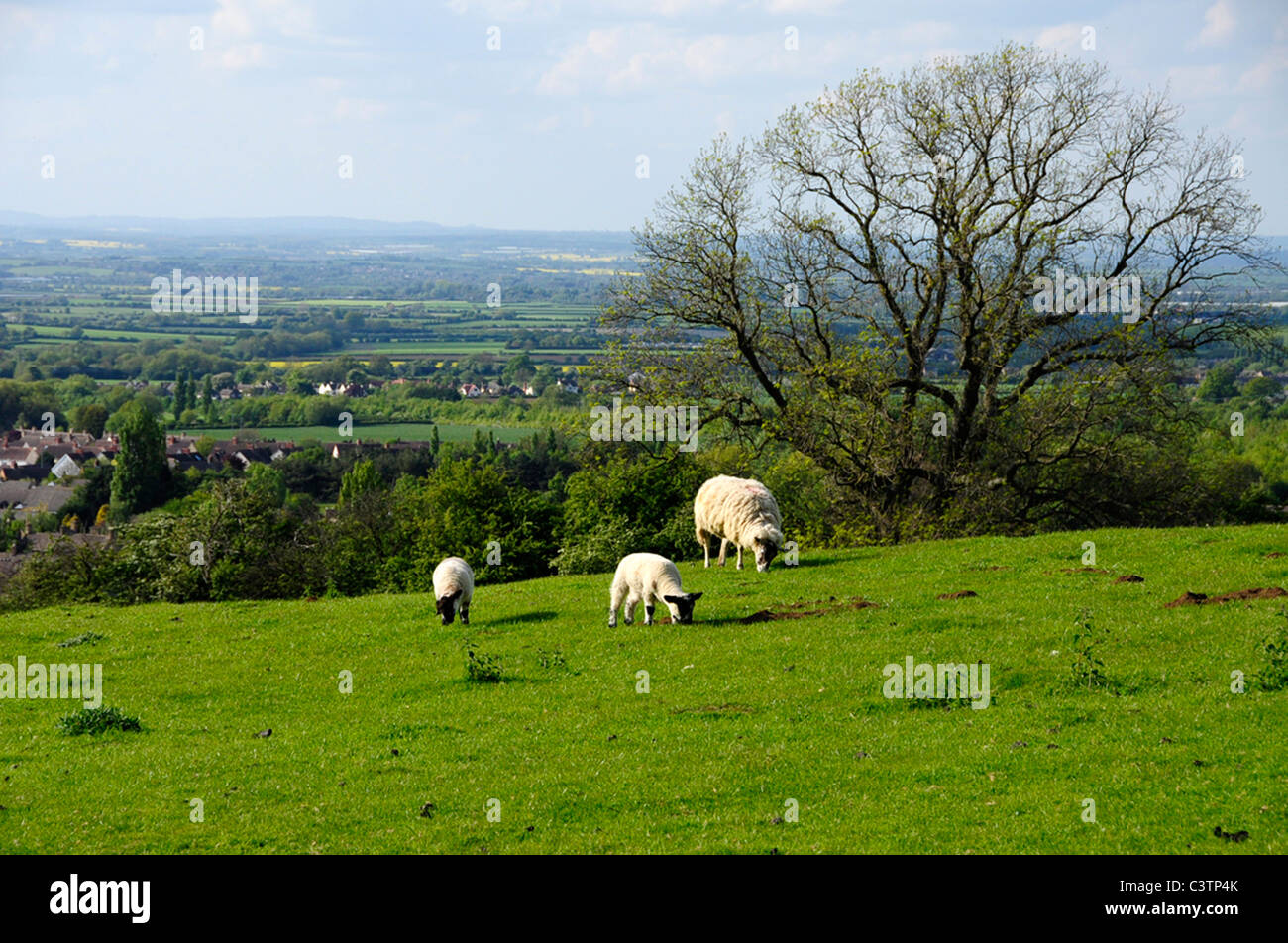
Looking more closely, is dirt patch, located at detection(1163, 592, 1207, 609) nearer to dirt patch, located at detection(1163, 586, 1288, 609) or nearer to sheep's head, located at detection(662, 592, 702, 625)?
dirt patch, located at detection(1163, 586, 1288, 609)

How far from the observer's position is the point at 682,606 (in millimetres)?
21078

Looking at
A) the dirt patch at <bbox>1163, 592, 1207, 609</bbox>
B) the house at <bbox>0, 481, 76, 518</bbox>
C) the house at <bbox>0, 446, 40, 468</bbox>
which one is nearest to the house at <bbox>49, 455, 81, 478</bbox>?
the house at <bbox>0, 446, 40, 468</bbox>

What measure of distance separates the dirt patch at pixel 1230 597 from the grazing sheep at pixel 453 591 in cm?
1449

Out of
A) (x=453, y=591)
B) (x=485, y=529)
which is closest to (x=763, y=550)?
(x=453, y=591)

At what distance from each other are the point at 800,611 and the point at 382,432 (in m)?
137

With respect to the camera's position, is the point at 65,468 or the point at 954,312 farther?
the point at 65,468

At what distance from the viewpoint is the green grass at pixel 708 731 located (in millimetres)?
11109

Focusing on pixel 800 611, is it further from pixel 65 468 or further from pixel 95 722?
pixel 65 468

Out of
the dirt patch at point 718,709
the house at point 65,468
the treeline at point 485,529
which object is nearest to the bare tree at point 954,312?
the treeline at point 485,529

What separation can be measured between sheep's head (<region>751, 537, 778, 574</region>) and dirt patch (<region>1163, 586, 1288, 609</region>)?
9784 mm

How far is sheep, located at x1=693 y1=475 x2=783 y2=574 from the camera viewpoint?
26.7m

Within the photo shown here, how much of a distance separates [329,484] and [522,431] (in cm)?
3593

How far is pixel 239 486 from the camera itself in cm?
5419

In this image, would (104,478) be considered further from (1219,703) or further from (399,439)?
(1219,703)
